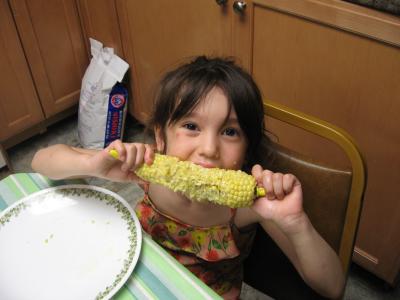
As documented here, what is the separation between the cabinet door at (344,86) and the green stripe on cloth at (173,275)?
803 mm

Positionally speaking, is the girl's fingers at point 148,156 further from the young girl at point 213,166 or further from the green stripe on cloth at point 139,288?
the green stripe on cloth at point 139,288

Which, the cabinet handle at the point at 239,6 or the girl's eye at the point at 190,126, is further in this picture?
the cabinet handle at the point at 239,6

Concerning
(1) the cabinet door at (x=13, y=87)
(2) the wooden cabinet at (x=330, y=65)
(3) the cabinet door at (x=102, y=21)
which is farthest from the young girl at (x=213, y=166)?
(1) the cabinet door at (x=13, y=87)

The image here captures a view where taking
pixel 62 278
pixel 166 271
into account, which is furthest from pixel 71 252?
pixel 166 271

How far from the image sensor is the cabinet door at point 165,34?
157cm

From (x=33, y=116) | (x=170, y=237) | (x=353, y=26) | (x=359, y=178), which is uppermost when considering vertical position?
(x=353, y=26)

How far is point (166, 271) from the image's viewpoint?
76 cm

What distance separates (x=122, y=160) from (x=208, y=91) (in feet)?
0.78

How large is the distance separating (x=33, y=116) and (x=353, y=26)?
5.70 ft

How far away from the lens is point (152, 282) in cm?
75

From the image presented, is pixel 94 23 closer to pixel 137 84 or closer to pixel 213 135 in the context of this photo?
pixel 137 84

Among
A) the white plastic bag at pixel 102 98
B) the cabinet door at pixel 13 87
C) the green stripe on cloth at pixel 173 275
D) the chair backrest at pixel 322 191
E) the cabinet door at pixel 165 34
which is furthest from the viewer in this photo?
the white plastic bag at pixel 102 98

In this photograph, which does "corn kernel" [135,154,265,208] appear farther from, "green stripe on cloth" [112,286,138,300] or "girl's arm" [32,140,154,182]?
"green stripe on cloth" [112,286,138,300]

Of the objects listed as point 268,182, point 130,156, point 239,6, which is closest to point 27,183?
point 130,156
